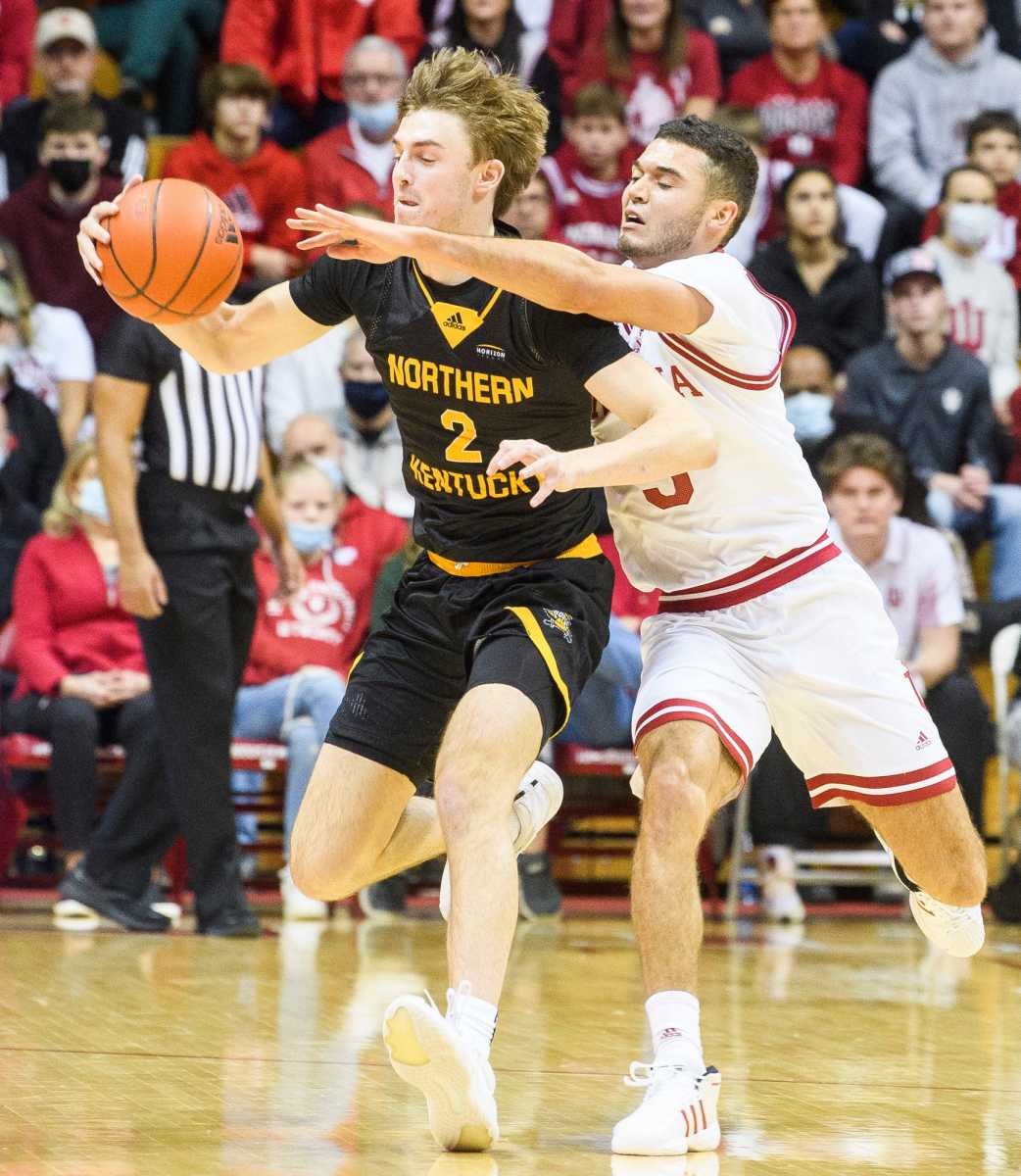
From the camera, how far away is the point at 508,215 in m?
9.86

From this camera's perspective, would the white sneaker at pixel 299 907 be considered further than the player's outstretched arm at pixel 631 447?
Yes

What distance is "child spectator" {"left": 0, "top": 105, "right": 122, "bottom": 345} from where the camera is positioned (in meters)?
10.2

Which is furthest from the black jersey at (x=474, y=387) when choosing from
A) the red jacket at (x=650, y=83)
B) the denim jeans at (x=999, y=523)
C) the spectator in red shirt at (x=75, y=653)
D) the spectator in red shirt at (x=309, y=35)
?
the red jacket at (x=650, y=83)

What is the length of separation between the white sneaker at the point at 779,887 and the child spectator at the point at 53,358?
3883mm

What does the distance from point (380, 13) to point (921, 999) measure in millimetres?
7282

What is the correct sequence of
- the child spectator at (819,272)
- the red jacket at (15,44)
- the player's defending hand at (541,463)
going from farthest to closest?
Result: the red jacket at (15,44), the child spectator at (819,272), the player's defending hand at (541,463)

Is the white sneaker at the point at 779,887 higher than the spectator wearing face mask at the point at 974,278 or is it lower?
lower

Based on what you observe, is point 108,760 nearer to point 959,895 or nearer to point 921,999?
point 921,999

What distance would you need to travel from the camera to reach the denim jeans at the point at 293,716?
817cm

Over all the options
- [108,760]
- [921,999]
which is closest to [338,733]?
[921,999]

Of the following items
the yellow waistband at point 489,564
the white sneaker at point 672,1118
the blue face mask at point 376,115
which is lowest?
the white sneaker at point 672,1118

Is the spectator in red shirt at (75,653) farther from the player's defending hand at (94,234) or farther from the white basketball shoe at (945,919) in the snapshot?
the white basketball shoe at (945,919)

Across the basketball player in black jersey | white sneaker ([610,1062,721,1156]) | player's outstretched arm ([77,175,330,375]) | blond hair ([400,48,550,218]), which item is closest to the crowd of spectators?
player's outstretched arm ([77,175,330,375])

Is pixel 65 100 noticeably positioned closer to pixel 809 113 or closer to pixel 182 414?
pixel 182 414
